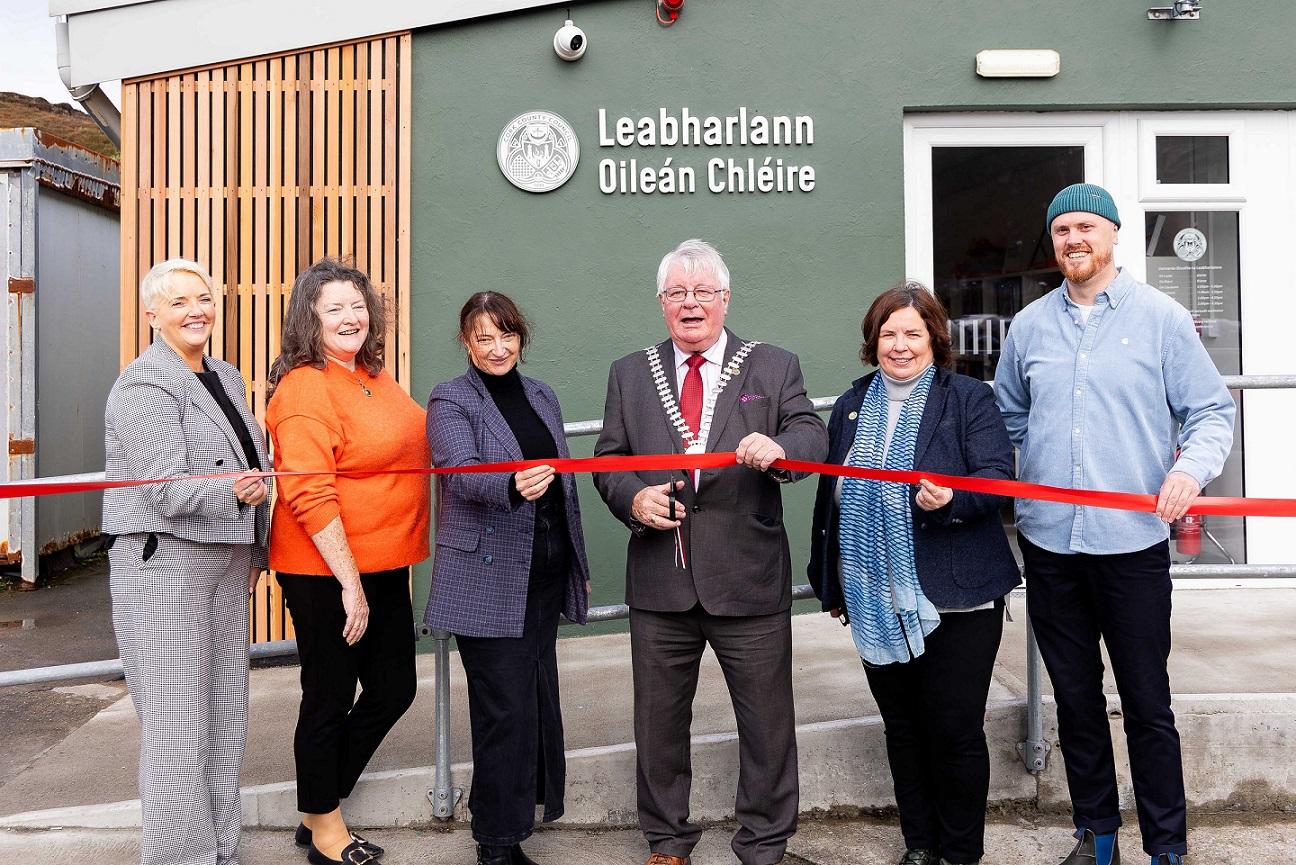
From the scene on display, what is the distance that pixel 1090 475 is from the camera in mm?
3117

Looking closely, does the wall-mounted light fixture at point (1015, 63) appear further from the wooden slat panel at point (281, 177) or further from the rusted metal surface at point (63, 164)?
the rusted metal surface at point (63, 164)

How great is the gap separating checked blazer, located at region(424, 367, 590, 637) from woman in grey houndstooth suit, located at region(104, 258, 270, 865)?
541 millimetres

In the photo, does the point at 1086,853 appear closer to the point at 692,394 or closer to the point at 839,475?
the point at 839,475

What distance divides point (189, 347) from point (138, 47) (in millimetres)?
2996

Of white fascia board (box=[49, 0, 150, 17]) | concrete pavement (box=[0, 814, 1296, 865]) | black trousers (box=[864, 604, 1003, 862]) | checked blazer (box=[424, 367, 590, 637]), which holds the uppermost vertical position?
white fascia board (box=[49, 0, 150, 17])

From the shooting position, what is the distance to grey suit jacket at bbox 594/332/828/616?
3.21 metres

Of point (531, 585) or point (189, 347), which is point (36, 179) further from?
point (531, 585)

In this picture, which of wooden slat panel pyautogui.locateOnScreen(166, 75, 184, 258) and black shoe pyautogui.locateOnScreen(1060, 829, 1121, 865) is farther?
wooden slat panel pyautogui.locateOnScreen(166, 75, 184, 258)

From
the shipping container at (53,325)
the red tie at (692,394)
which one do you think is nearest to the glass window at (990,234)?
the red tie at (692,394)

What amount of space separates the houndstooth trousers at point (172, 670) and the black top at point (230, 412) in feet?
0.94

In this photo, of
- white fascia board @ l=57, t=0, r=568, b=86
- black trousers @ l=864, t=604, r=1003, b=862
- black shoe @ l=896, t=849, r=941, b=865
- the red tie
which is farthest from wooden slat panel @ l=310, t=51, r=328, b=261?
black shoe @ l=896, t=849, r=941, b=865

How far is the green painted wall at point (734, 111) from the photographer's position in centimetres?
564

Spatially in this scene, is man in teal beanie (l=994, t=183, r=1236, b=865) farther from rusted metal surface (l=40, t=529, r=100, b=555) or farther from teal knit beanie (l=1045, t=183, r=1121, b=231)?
rusted metal surface (l=40, t=529, r=100, b=555)

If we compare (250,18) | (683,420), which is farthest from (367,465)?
(250,18)
